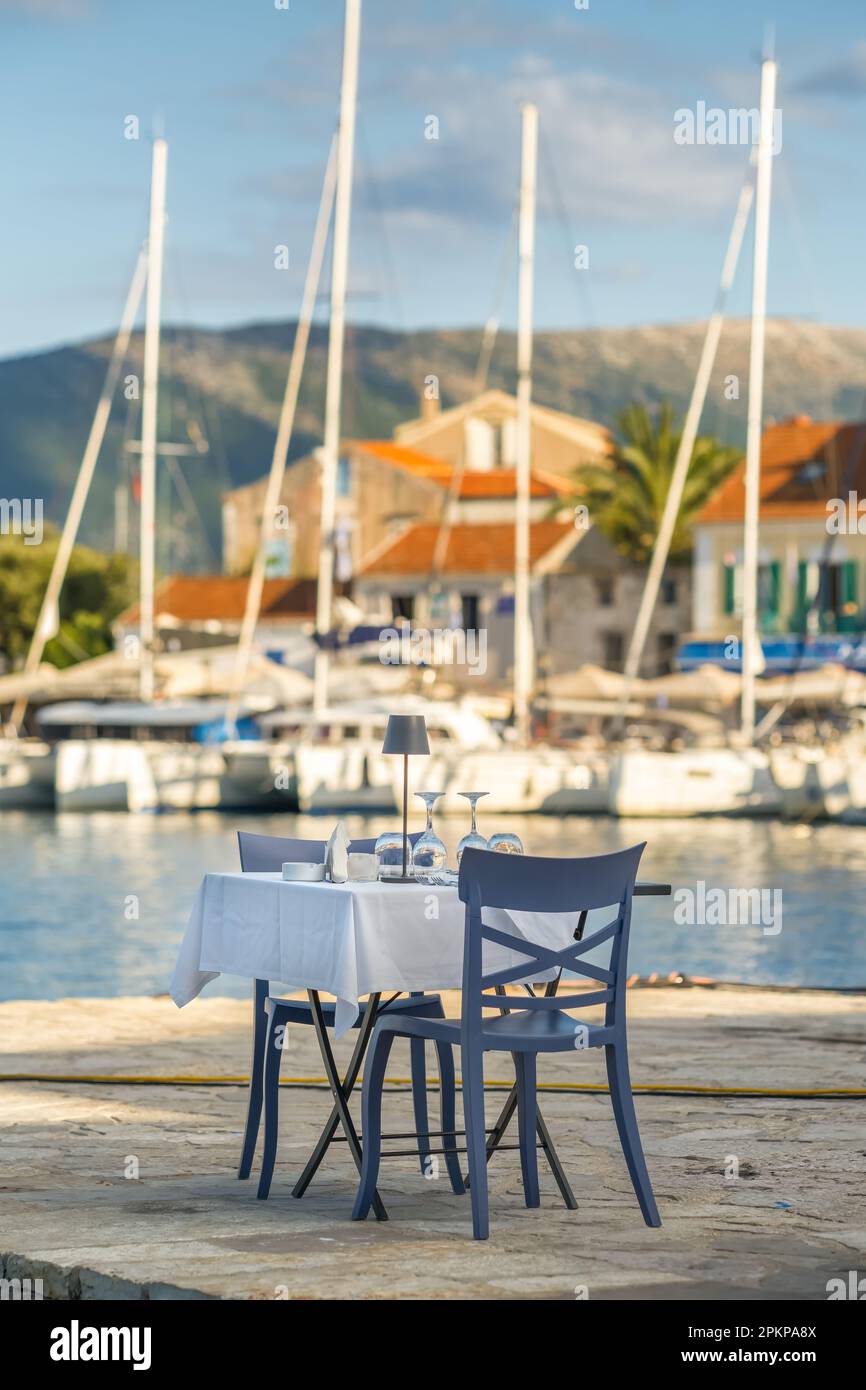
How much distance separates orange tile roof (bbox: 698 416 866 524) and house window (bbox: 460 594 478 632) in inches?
349

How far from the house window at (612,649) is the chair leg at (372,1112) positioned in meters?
60.4

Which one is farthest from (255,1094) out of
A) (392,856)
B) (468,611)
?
(468,611)

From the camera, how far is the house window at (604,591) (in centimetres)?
6631

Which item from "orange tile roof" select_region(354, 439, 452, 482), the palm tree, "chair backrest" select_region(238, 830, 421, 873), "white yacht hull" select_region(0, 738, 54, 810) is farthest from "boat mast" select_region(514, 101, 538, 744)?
"chair backrest" select_region(238, 830, 421, 873)

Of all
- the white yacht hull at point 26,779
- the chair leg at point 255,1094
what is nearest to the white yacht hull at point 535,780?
the white yacht hull at point 26,779

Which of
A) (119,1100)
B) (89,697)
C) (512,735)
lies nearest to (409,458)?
(89,697)

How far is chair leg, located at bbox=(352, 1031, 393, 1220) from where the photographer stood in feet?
19.8

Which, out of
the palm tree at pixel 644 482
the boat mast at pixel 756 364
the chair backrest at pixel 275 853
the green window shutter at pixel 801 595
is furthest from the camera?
the palm tree at pixel 644 482

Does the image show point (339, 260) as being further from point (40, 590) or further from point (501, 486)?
point (40, 590)

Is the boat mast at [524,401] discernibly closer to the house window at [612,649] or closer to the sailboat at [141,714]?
the sailboat at [141,714]

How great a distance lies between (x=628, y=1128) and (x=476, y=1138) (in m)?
0.53
